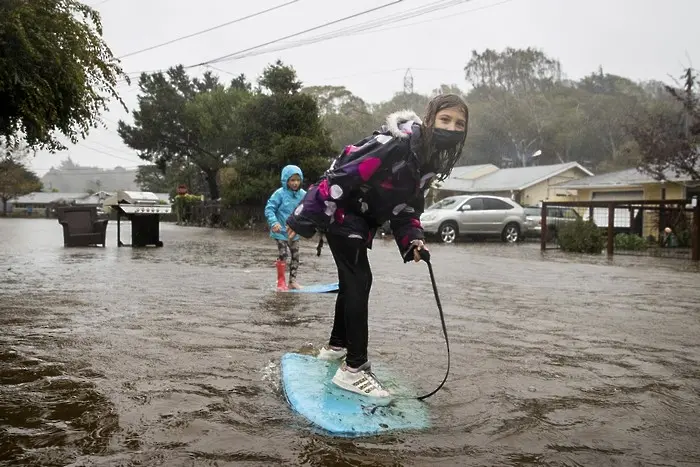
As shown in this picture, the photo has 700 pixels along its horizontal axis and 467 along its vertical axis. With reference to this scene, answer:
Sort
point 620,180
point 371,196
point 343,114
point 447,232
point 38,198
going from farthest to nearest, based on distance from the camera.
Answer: point 38,198, point 343,114, point 620,180, point 447,232, point 371,196

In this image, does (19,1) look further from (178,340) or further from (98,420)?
(98,420)

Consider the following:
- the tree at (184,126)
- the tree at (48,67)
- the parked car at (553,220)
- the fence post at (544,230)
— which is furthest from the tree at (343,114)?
the tree at (48,67)

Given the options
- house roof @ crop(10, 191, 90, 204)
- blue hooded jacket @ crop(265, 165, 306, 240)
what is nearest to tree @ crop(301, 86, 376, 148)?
blue hooded jacket @ crop(265, 165, 306, 240)

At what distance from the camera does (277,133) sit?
27719 mm

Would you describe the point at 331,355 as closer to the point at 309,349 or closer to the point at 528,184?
the point at 309,349

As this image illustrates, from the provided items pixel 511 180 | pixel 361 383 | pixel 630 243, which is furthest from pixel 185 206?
pixel 361 383

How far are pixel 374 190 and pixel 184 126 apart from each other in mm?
38925

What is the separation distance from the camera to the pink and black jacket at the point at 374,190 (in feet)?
10.7

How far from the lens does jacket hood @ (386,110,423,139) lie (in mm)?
3270

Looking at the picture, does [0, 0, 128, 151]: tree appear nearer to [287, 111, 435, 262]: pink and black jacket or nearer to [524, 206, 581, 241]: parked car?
[287, 111, 435, 262]: pink and black jacket

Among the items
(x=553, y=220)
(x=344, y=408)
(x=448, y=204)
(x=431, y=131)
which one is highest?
(x=431, y=131)

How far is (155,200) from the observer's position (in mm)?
15469

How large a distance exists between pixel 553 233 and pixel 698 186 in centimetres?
621

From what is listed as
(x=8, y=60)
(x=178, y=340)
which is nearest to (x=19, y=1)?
(x=8, y=60)
